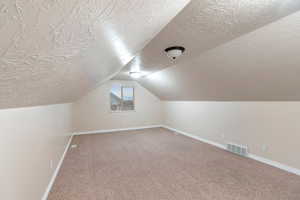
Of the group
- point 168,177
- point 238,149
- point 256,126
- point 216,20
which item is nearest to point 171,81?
point 256,126

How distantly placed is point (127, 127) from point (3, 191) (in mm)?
4835

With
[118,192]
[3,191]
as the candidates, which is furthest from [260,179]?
[3,191]

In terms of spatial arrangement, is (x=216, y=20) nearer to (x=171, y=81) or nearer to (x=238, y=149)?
(x=171, y=81)

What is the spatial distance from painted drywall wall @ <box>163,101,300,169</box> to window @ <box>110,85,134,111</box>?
268 cm

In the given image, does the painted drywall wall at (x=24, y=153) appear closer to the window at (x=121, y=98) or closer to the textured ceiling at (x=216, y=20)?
the textured ceiling at (x=216, y=20)

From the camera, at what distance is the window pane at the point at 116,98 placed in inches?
223

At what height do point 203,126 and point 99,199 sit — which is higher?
point 203,126

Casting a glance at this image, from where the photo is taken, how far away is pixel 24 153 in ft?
4.43

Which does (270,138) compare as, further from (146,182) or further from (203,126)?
(146,182)

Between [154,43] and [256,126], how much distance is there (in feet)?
8.54

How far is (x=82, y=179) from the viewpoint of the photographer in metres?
2.30

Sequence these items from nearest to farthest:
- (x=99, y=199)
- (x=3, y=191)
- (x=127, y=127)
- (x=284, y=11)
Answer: (x=3, y=191), (x=284, y=11), (x=99, y=199), (x=127, y=127)

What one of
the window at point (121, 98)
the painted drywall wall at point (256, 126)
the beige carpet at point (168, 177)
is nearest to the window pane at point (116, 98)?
the window at point (121, 98)

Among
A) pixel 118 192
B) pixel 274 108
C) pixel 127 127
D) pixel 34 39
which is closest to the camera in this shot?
pixel 34 39
